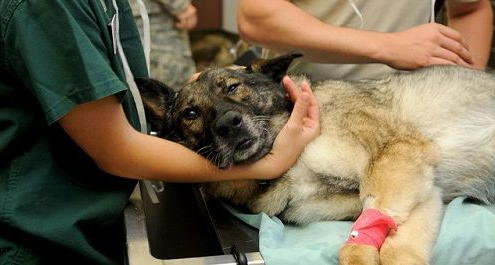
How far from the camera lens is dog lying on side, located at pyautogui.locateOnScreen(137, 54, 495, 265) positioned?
3.76ft

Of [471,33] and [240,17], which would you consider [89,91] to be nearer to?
[240,17]

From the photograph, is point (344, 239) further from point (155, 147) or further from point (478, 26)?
point (478, 26)

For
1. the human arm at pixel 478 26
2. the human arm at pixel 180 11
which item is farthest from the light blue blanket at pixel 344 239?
the human arm at pixel 180 11

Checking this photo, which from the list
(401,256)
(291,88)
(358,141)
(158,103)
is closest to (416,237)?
(401,256)

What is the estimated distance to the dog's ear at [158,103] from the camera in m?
1.39

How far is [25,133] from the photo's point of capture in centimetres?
104

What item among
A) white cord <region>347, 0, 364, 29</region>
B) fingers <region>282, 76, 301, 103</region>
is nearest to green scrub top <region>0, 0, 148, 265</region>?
fingers <region>282, 76, 301, 103</region>

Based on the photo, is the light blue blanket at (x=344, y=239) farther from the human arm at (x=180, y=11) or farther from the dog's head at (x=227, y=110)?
the human arm at (x=180, y=11)

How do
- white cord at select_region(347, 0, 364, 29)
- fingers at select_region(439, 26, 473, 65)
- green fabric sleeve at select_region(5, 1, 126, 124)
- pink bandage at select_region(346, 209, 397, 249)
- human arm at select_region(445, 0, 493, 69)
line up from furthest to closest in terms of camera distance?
human arm at select_region(445, 0, 493, 69) → white cord at select_region(347, 0, 364, 29) → fingers at select_region(439, 26, 473, 65) → pink bandage at select_region(346, 209, 397, 249) → green fabric sleeve at select_region(5, 1, 126, 124)

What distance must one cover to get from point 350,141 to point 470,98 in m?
0.46

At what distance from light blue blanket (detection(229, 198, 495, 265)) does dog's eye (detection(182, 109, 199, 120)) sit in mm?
361

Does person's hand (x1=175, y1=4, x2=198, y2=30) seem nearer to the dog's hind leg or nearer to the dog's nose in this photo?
the dog's nose

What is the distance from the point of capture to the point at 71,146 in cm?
110

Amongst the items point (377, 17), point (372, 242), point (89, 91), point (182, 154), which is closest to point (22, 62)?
point (89, 91)
